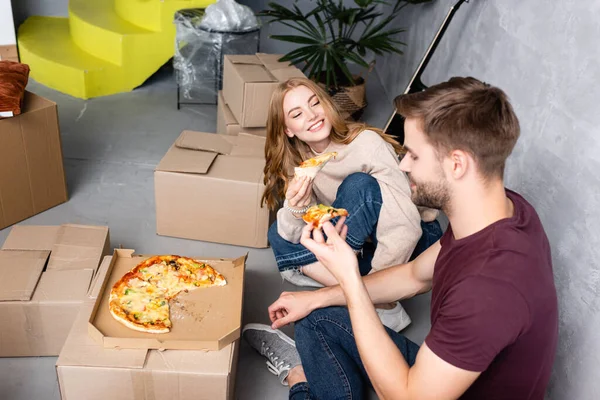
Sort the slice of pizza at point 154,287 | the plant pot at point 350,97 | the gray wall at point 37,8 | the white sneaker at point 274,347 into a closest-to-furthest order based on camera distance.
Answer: the slice of pizza at point 154,287 < the white sneaker at point 274,347 < the plant pot at point 350,97 < the gray wall at point 37,8

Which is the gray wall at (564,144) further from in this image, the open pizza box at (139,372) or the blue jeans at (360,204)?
the open pizza box at (139,372)

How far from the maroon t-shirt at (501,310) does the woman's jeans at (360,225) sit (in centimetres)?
77

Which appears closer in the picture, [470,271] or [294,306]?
[470,271]

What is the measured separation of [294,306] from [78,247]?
0.85 meters

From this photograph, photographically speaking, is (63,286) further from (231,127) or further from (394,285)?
(231,127)

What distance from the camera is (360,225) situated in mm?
2162

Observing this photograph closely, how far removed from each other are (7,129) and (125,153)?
0.96m

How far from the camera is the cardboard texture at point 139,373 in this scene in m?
1.58

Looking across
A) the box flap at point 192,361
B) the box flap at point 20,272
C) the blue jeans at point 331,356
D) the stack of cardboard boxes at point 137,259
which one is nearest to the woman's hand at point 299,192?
the stack of cardboard boxes at point 137,259

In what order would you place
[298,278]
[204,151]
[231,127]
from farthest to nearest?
[231,127] → [204,151] → [298,278]

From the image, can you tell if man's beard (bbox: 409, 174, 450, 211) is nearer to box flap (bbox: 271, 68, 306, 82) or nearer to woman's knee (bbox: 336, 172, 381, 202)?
woman's knee (bbox: 336, 172, 381, 202)

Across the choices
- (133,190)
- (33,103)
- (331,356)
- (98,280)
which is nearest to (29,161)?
(33,103)

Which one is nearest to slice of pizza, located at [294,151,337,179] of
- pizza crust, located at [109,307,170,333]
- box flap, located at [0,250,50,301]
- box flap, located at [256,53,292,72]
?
pizza crust, located at [109,307,170,333]

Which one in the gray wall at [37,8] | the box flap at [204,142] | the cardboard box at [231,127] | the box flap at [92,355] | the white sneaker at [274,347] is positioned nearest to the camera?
the box flap at [92,355]
